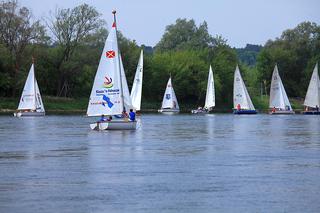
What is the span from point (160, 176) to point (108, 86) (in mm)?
28000

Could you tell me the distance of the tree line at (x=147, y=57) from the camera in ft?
369

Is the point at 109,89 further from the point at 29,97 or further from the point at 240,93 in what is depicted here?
the point at 240,93

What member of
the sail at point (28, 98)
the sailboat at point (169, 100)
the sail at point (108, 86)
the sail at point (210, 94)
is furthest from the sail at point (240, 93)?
the sail at point (108, 86)

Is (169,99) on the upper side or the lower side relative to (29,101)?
upper

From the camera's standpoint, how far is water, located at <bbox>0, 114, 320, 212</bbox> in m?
21.5

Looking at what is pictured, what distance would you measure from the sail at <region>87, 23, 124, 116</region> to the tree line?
5488 centimetres

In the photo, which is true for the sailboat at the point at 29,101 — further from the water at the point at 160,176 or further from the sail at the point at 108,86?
the water at the point at 160,176

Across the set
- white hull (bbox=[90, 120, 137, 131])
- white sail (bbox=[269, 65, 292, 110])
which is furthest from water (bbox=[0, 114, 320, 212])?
white sail (bbox=[269, 65, 292, 110])

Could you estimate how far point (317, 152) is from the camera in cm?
3744

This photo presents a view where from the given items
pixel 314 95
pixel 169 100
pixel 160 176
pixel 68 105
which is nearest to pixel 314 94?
pixel 314 95

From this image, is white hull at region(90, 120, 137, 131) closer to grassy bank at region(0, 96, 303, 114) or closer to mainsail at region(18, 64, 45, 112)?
mainsail at region(18, 64, 45, 112)

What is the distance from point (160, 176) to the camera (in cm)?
2747

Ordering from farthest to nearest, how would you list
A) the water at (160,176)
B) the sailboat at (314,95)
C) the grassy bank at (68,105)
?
the sailboat at (314,95) < the grassy bank at (68,105) < the water at (160,176)

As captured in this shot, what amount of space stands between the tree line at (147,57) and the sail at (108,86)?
5488 centimetres
